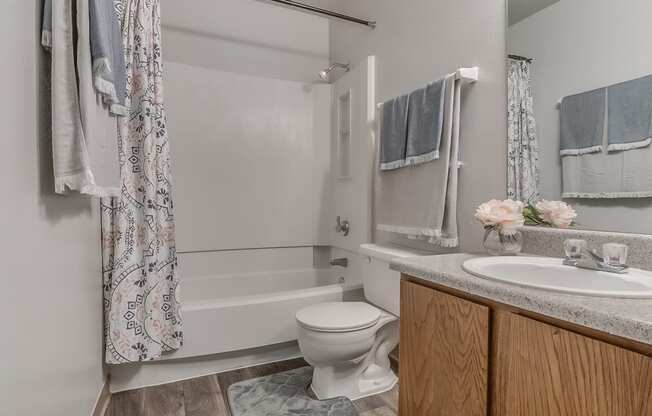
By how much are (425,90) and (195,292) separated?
2013 mm

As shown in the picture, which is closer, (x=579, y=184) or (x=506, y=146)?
(x=579, y=184)

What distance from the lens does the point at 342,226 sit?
2514 millimetres

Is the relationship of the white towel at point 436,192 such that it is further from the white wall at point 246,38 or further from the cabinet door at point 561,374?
the white wall at point 246,38

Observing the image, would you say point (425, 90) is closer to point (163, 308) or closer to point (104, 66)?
point (104, 66)

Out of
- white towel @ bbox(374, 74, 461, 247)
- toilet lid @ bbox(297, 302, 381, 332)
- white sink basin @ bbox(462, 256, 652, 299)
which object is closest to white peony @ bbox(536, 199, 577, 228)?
white sink basin @ bbox(462, 256, 652, 299)

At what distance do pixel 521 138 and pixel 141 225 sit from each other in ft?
5.73

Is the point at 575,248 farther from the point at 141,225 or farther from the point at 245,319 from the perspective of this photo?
the point at 141,225

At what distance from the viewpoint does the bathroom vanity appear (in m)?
0.55

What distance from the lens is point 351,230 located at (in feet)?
7.95

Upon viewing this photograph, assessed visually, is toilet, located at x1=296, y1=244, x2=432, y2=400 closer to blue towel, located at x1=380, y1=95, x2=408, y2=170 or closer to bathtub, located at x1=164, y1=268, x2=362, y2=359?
bathtub, located at x1=164, y1=268, x2=362, y2=359

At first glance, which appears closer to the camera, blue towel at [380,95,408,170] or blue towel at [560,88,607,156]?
blue towel at [560,88,607,156]

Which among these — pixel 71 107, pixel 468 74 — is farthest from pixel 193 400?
pixel 468 74

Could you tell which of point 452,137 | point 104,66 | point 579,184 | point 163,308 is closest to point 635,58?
point 579,184

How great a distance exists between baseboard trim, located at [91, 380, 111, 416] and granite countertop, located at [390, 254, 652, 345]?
1.52m
